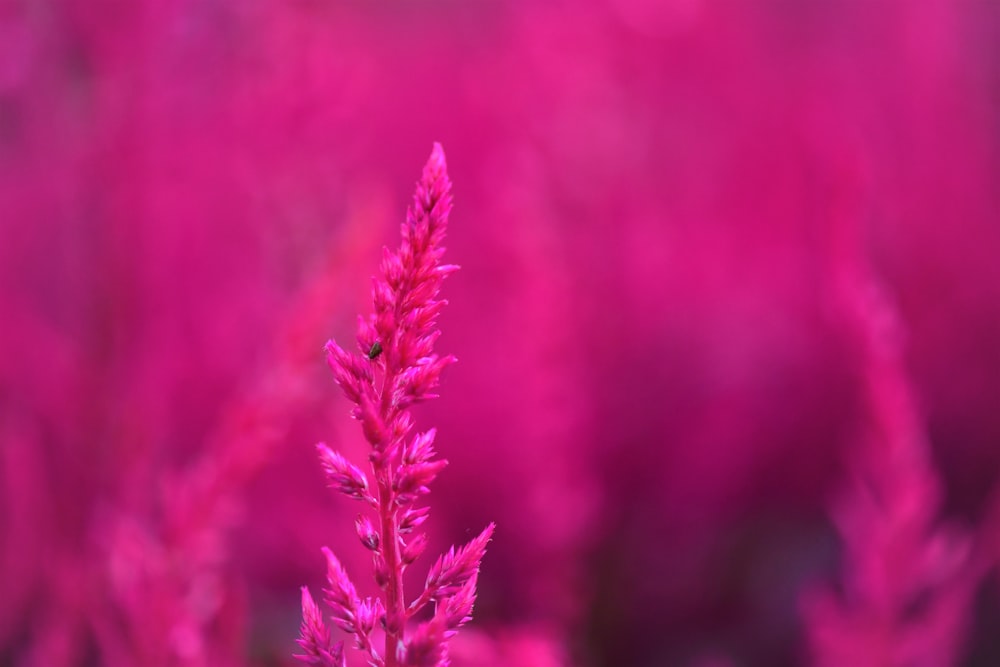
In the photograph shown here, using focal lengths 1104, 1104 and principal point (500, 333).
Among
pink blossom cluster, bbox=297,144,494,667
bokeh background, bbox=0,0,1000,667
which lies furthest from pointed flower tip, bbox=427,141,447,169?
bokeh background, bbox=0,0,1000,667

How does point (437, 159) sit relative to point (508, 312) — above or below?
below

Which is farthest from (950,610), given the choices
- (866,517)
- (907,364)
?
(907,364)

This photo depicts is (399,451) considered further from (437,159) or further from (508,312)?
(508,312)

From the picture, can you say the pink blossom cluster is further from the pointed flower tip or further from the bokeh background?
the bokeh background

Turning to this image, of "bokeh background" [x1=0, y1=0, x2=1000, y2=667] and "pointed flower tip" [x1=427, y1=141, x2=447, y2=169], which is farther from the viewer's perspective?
"bokeh background" [x1=0, y1=0, x2=1000, y2=667]

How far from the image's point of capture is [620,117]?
0.96m

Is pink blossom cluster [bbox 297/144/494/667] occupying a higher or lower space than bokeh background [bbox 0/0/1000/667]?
lower

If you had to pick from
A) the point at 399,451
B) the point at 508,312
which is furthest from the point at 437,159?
the point at 508,312

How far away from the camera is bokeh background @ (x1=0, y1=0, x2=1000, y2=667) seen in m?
0.46

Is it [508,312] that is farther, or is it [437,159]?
[508,312]

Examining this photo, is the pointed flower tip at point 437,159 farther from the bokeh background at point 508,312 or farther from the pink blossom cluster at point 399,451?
the bokeh background at point 508,312

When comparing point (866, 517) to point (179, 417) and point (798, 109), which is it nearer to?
point (179, 417)

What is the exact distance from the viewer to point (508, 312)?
59cm

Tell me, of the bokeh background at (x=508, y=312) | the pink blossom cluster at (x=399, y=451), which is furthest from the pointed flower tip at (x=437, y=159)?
the bokeh background at (x=508, y=312)
